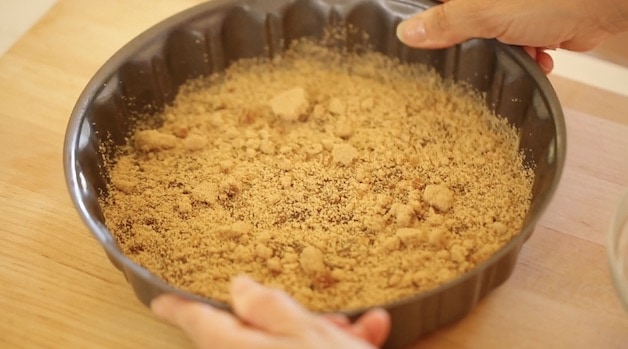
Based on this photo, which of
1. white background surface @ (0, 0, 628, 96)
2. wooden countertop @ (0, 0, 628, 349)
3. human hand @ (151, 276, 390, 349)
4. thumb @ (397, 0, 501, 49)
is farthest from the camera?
white background surface @ (0, 0, 628, 96)

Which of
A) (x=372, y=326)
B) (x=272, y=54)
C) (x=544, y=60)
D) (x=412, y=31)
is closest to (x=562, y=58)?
(x=544, y=60)

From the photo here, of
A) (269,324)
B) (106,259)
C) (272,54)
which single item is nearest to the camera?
(269,324)

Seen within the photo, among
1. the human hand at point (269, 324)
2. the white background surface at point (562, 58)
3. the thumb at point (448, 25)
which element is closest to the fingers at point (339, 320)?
the human hand at point (269, 324)

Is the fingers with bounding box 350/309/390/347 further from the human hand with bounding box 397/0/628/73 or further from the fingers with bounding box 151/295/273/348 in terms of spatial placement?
the human hand with bounding box 397/0/628/73

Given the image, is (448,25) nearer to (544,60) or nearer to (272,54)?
(544,60)

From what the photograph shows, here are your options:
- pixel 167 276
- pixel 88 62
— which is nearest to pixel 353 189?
pixel 167 276

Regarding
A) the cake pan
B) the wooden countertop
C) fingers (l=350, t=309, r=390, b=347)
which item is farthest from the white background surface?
fingers (l=350, t=309, r=390, b=347)

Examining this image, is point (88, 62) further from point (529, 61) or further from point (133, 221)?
point (529, 61)
